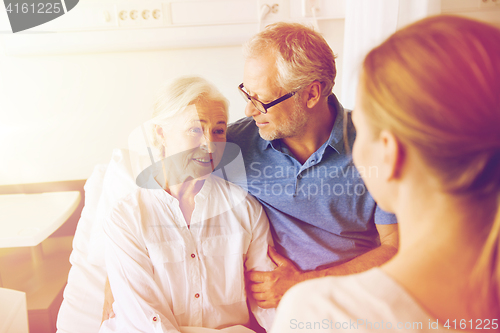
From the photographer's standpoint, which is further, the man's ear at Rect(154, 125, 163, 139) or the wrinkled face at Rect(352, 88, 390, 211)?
the man's ear at Rect(154, 125, 163, 139)

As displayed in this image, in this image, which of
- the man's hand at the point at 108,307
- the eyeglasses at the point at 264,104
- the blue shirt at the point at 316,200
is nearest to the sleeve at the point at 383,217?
the blue shirt at the point at 316,200

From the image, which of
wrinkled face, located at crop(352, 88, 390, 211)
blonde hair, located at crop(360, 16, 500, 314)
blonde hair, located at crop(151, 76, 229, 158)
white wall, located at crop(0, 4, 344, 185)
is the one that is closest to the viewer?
blonde hair, located at crop(360, 16, 500, 314)

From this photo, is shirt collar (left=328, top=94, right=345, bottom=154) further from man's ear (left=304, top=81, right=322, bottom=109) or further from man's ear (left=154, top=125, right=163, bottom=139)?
man's ear (left=154, top=125, right=163, bottom=139)

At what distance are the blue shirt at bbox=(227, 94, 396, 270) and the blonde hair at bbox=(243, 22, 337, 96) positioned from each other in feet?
0.66

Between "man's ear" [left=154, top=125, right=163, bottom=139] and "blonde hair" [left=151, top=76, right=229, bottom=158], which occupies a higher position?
"blonde hair" [left=151, top=76, right=229, bottom=158]

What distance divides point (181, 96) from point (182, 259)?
22.7 inches

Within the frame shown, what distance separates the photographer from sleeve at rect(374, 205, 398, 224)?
50.1 inches

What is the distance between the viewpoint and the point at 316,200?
1288mm

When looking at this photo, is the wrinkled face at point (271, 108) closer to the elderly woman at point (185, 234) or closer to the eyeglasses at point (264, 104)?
the eyeglasses at point (264, 104)

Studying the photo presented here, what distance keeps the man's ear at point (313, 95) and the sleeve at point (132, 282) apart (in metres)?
0.76

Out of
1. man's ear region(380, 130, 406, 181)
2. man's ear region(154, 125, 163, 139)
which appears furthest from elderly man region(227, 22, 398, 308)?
man's ear region(380, 130, 406, 181)

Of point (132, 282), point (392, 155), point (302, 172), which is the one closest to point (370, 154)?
point (392, 155)

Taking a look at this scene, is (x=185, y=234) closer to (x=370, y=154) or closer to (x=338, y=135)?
(x=338, y=135)

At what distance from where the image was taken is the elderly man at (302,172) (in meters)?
1.25
